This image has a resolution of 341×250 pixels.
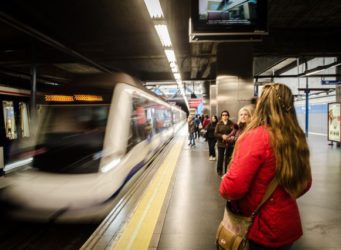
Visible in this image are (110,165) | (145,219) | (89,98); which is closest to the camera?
(145,219)

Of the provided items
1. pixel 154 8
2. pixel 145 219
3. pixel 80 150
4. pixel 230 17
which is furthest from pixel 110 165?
pixel 230 17

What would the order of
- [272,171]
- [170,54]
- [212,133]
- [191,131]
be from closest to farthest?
[272,171]
[170,54]
[212,133]
[191,131]

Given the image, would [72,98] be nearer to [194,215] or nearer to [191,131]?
[194,215]

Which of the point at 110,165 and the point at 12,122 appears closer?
the point at 110,165

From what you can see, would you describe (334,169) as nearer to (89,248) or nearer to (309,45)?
(309,45)

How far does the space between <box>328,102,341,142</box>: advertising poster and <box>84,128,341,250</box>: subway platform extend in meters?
6.14

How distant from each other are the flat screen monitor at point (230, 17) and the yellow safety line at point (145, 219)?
2.94 metres

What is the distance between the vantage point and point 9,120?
8680mm

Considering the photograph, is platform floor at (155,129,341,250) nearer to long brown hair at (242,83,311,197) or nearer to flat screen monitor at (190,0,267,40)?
long brown hair at (242,83,311,197)

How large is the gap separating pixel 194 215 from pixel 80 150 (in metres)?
2.19

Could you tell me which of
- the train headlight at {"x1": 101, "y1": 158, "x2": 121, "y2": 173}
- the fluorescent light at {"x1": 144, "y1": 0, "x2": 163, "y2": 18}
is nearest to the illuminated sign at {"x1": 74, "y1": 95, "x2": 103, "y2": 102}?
the train headlight at {"x1": 101, "y1": 158, "x2": 121, "y2": 173}

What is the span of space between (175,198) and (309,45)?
307 inches

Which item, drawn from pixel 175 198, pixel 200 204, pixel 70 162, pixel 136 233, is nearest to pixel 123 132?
pixel 70 162

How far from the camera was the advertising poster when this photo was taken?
13.3 m
